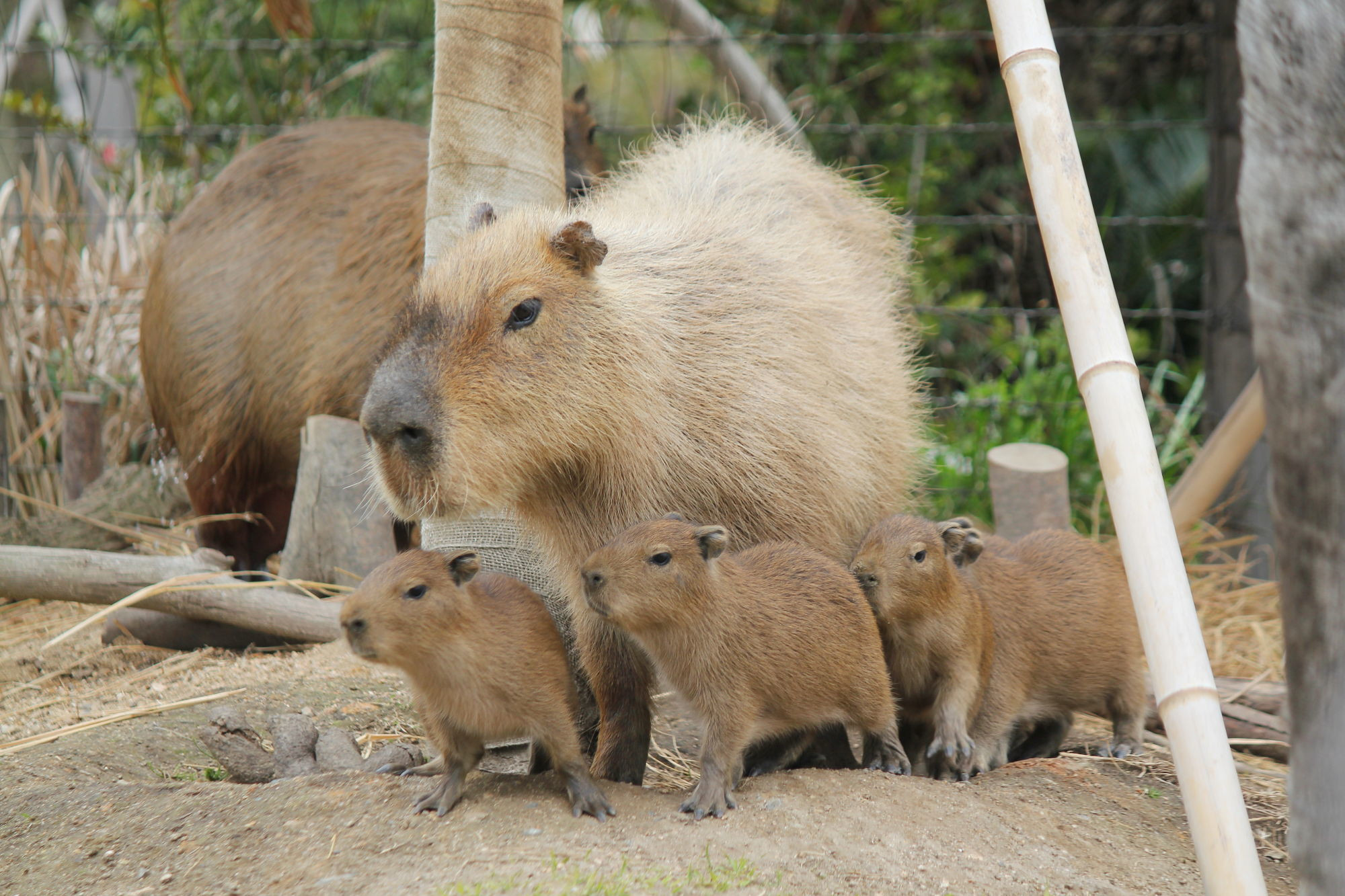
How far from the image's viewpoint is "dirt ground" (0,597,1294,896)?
6.68ft

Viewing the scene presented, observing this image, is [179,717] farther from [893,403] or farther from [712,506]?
[893,403]

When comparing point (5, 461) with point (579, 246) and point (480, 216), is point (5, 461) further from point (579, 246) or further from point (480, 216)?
point (579, 246)

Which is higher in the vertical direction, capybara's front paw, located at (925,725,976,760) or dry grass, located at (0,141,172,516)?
dry grass, located at (0,141,172,516)

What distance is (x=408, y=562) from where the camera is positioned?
2.26 meters

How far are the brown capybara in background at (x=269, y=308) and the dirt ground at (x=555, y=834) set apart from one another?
1.63m

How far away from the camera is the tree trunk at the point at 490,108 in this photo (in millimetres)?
2982

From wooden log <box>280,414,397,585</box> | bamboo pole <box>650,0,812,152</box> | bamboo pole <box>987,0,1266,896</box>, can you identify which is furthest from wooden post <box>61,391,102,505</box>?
bamboo pole <box>987,0,1266,896</box>

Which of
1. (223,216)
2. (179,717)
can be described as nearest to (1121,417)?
(179,717)

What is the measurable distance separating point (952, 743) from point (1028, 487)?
1.84 m

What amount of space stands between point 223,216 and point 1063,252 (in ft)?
11.3

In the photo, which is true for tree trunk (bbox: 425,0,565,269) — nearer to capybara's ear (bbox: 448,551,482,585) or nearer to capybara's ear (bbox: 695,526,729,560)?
capybara's ear (bbox: 448,551,482,585)

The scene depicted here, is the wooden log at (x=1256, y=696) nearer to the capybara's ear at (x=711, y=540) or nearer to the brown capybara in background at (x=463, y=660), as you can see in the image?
the capybara's ear at (x=711, y=540)

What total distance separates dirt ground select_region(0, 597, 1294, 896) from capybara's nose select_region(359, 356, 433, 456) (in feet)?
2.23

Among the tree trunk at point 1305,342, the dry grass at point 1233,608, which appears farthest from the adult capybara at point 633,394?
the dry grass at point 1233,608
